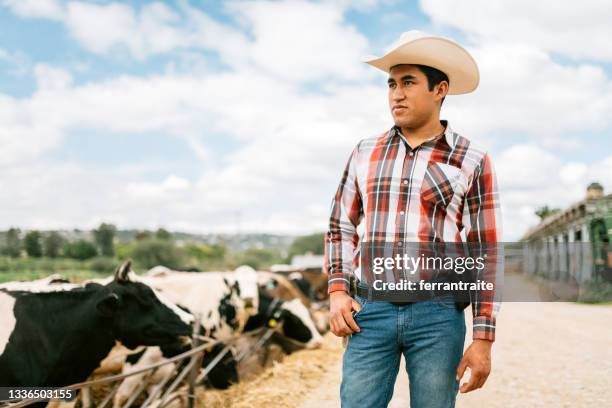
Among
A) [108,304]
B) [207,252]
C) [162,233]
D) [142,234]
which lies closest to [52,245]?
[207,252]

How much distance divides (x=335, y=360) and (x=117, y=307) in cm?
434

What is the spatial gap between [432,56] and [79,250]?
4936 cm

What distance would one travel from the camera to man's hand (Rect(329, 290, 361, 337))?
2064mm

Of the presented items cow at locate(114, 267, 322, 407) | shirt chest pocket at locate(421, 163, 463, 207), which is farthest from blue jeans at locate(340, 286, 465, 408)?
cow at locate(114, 267, 322, 407)

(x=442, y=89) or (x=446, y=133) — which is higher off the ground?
(x=442, y=89)

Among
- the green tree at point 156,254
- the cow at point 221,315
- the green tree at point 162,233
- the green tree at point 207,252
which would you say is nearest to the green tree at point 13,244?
the green tree at point 156,254

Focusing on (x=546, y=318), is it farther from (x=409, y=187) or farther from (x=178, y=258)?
(x=178, y=258)

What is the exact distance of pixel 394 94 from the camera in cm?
217

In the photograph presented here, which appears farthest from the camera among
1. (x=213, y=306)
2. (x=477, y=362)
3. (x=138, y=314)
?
(x=213, y=306)

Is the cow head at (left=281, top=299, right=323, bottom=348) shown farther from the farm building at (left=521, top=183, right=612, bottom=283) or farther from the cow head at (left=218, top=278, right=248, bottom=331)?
the farm building at (left=521, top=183, right=612, bottom=283)

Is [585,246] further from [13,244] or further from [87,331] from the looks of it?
[13,244]

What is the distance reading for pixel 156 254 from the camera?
52812 millimetres

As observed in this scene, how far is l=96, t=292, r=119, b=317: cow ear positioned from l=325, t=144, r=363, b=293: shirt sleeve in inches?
121

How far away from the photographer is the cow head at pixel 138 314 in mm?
5027
